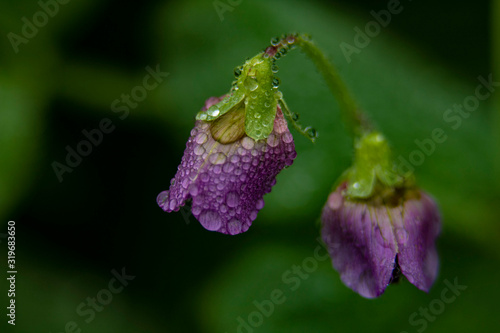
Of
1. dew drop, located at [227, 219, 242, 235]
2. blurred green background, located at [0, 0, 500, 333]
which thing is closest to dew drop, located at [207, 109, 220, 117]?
dew drop, located at [227, 219, 242, 235]

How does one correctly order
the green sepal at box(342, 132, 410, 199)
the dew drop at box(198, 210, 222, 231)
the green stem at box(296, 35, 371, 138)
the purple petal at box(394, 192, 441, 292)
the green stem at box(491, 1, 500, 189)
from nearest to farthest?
1. the dew drop at box(198, 210, 222, 231)
2. the purple petal at box(394, 192, 441, 292)
3. the green sepal at box(342, 132, 410, 199)
4. the green stem at box(296, 35, 371, 138)
5. the green stem at box(491, 1, 500, 189)

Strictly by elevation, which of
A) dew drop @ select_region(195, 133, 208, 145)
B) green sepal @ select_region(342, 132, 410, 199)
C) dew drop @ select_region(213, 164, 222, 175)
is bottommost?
green sepal @ select_region(342, 132, 410, 199)

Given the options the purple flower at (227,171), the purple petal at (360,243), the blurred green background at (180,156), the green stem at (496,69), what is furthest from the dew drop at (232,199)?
the green stem at (496,69)

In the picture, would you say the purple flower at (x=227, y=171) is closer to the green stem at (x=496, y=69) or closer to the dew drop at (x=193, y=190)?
the dew drop at (x=193, y=190)

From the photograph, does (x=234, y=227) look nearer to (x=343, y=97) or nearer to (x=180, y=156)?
(x=343, y=97)

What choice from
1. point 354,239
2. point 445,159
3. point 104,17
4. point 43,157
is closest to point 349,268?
point 354,239

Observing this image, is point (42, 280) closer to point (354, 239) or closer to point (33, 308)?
point (33, 308)

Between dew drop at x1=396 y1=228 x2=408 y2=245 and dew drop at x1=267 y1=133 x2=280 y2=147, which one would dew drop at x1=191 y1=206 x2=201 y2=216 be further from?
dew drop at x1=396 y1=228 x2=408 y2=245

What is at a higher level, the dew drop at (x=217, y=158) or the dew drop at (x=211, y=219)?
the dew drop at (x=217, y=158)
